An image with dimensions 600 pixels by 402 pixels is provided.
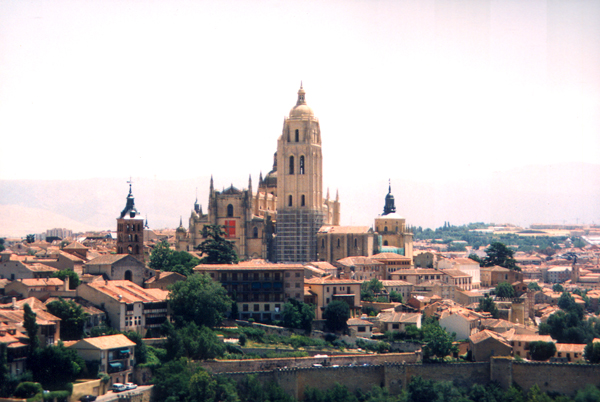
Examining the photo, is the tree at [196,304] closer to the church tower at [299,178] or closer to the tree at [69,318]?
the tree at [69,318]

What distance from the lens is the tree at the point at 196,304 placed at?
63.8 metres

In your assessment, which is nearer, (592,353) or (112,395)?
(112,395)

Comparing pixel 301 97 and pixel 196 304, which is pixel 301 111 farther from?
pixel 196 304

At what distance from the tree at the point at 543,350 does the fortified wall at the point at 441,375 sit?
3.25 metres

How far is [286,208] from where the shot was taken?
105750mm

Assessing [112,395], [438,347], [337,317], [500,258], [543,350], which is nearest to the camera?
[112,395]

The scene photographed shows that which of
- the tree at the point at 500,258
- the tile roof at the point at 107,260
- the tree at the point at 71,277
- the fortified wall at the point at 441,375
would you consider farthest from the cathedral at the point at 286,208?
the fortified wall at the point at 441,375

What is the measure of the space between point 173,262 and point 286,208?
27320 millimetres

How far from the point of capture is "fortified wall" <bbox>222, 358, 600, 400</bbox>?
5822 centimetres

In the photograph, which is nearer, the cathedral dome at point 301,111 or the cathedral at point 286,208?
the cathedral at point 286,208

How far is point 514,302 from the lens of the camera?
7944cm

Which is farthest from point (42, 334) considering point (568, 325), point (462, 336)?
point (568, 325)

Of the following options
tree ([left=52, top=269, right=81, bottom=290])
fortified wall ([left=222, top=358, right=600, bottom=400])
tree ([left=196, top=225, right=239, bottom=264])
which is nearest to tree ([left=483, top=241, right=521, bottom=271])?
tree ([left=196, top=225, right=239, bottom=264])

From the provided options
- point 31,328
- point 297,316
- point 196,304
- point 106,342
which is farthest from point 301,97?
point 31,328
